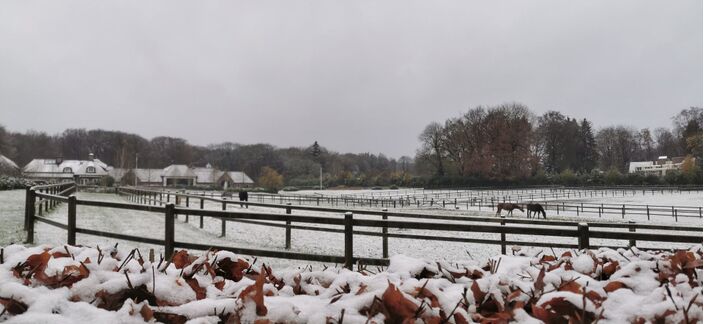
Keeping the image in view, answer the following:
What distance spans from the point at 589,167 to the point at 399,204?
70.3 metres

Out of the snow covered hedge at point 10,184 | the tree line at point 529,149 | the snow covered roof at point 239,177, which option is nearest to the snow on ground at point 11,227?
the snow covered hedge at point 10,184

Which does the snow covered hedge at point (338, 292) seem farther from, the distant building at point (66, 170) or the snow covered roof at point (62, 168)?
the snow covered roof at point (62, 168)

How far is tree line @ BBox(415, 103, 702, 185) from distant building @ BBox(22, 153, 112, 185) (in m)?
64.5

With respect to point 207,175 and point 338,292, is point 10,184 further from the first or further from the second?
point 207,175

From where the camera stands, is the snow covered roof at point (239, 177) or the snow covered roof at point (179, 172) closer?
the snow covered roof at point (179, 172)

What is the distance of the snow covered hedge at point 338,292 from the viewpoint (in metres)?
1.41

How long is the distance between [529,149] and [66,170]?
88813 millimetres

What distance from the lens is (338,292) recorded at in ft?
5.52

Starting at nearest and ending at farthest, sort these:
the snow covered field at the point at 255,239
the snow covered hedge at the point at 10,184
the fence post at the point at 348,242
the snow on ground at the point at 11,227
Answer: the fence post at the point at 348,242 → the snow on ground at the point at 11,227 → the snow covered field at the point at 255,239 → the snow covered hedge at the point at 10,184

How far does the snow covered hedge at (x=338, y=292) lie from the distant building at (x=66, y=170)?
9831 cm

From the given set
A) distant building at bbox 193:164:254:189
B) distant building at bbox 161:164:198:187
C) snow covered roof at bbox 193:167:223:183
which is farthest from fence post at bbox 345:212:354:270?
distant building at bbox 161:164:198:187

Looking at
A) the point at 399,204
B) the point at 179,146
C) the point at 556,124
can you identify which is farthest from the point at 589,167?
the point at 179,146

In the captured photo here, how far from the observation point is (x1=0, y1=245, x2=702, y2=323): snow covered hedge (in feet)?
4.61

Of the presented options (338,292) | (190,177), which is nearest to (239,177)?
(190,177)
